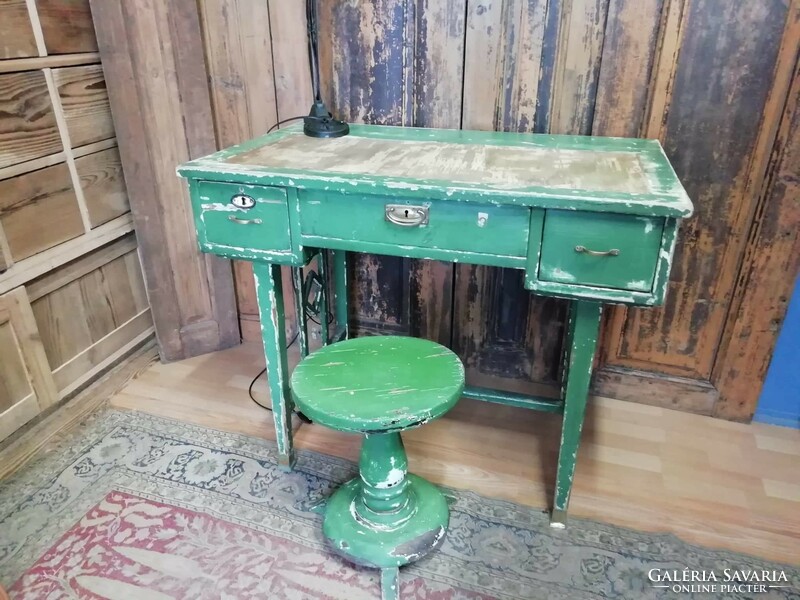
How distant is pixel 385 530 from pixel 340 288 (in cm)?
89

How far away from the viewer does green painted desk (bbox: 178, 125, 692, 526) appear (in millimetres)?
1173

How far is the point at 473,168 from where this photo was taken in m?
1.35

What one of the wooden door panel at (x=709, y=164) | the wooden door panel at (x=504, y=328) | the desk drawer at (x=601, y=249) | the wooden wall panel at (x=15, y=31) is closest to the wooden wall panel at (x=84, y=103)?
the wooden wall panel at (x=15, y=31)

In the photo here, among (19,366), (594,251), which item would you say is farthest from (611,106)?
(19,366)

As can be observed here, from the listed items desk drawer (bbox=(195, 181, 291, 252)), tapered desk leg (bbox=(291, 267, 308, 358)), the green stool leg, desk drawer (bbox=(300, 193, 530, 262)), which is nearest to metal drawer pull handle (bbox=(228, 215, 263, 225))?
desk drawer (bbox=(195, 181, 291, 252))

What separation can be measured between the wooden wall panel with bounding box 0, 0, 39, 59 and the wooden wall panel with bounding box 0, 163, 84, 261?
1.11 ft

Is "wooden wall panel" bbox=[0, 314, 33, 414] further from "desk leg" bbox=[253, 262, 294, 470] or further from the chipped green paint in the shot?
the chipped green paint

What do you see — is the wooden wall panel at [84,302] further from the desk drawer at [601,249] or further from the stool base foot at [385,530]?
the desk drawer at [601,249]

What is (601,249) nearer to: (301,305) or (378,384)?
(378,384)

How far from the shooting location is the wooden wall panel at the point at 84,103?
72.3 inches

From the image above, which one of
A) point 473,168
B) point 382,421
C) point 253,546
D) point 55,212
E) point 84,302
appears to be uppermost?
point 473,168

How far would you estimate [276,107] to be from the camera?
1.97 meters

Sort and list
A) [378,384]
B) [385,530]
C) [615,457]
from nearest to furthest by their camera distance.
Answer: [378,384]
[385,530]
[615,457]

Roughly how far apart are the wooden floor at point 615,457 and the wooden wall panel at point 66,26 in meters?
1.15
